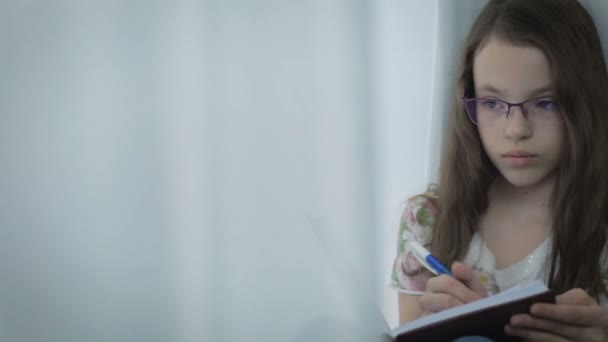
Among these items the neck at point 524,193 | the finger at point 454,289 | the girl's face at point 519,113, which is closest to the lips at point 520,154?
the girl's face at point 519,113

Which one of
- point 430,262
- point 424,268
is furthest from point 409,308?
point 430,262

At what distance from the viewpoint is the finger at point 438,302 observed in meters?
0.88

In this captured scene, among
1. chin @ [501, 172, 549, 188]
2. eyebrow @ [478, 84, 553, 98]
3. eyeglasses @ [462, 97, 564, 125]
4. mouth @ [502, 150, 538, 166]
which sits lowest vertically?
chin @ [501, 172, 549, 188]

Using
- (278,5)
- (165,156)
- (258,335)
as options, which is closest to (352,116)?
(278,5)

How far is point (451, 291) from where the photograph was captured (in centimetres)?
88

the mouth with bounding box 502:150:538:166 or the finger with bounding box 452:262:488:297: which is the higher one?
the mouth with bounding box 502:150:538:166

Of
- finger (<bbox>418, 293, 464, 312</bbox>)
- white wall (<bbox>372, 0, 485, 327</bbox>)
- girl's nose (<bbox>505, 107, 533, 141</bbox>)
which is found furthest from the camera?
white wall (<bbox>372, 0, 485, 327</bbox>)

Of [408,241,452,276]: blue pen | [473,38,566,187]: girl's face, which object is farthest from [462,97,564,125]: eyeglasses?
[408,241,452,276]: blue pen

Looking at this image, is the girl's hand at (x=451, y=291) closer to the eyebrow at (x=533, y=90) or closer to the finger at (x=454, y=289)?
the finger at (x=454, y=289)

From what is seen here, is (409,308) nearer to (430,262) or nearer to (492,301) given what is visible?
(430,262)

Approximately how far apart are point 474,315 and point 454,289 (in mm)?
128

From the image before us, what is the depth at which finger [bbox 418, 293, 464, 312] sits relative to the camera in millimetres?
876

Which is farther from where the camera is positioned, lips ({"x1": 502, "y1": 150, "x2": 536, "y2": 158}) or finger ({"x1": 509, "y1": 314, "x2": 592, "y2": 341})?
lips ({"x1": 502, "y1": 150, "x2": 536, "y2": 158})

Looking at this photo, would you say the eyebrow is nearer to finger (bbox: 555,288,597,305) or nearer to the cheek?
the cheek
